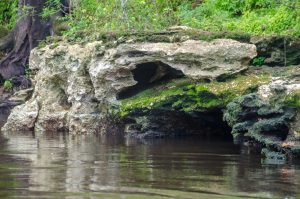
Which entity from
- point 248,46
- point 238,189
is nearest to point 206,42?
point 248,46

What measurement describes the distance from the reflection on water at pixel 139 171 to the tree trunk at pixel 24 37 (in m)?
11.6

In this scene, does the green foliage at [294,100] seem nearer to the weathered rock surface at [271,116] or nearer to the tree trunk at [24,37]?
the weathered rock surface at [271,116]

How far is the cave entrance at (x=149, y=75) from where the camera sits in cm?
1498

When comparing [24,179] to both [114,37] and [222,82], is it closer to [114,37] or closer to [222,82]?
[222,82]

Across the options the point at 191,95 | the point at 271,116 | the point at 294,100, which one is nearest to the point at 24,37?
the point at 191,95

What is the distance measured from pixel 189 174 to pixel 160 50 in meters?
5.55

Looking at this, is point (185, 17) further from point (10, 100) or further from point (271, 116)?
point (271, 116)

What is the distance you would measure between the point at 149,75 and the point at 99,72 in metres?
1.10

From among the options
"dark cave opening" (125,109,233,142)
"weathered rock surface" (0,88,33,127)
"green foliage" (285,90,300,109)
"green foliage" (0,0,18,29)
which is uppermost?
"green foliage" (0,0,18,29)

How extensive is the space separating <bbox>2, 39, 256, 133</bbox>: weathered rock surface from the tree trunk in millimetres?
6634

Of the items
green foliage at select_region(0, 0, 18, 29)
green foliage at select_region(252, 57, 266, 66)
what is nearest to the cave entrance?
green foliage at select_region(252, 57, 266, 66)

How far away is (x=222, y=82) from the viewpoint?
14.0 metres

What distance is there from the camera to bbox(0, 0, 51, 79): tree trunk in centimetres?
Answer: 2479

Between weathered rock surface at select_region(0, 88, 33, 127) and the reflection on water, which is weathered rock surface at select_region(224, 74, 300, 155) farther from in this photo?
weathered rock surface at select_region(0, 88, 33, 127)
